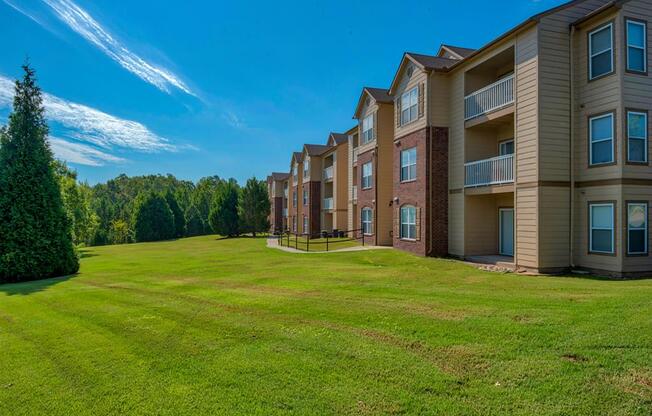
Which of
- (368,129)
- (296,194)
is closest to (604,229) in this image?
(368,129)

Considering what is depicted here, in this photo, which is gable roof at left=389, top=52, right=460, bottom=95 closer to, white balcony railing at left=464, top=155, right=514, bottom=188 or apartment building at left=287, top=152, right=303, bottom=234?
white balcony railing at left=464, top=155, right=514, bottom=188

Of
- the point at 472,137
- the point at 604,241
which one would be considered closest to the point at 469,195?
the point at 472,137

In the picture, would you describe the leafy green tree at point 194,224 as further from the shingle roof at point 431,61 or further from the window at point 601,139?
the window at point 601,139

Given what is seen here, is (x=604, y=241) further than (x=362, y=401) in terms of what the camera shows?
Yes

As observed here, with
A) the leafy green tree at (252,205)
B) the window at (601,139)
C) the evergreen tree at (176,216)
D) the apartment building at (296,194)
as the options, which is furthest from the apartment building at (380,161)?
the evergreen tree at (176,216)

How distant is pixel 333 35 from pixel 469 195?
1284cm

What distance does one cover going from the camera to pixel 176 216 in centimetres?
6066

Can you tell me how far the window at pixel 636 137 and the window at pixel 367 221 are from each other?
15.2 m

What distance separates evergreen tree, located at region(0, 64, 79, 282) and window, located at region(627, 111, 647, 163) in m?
22.4

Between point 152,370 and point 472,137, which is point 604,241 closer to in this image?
point 472,137

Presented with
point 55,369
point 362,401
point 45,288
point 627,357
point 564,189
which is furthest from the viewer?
point 564,189

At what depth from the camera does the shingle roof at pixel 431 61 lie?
61.3ft

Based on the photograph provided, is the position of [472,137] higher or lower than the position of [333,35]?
lower

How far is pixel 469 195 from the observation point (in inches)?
695
